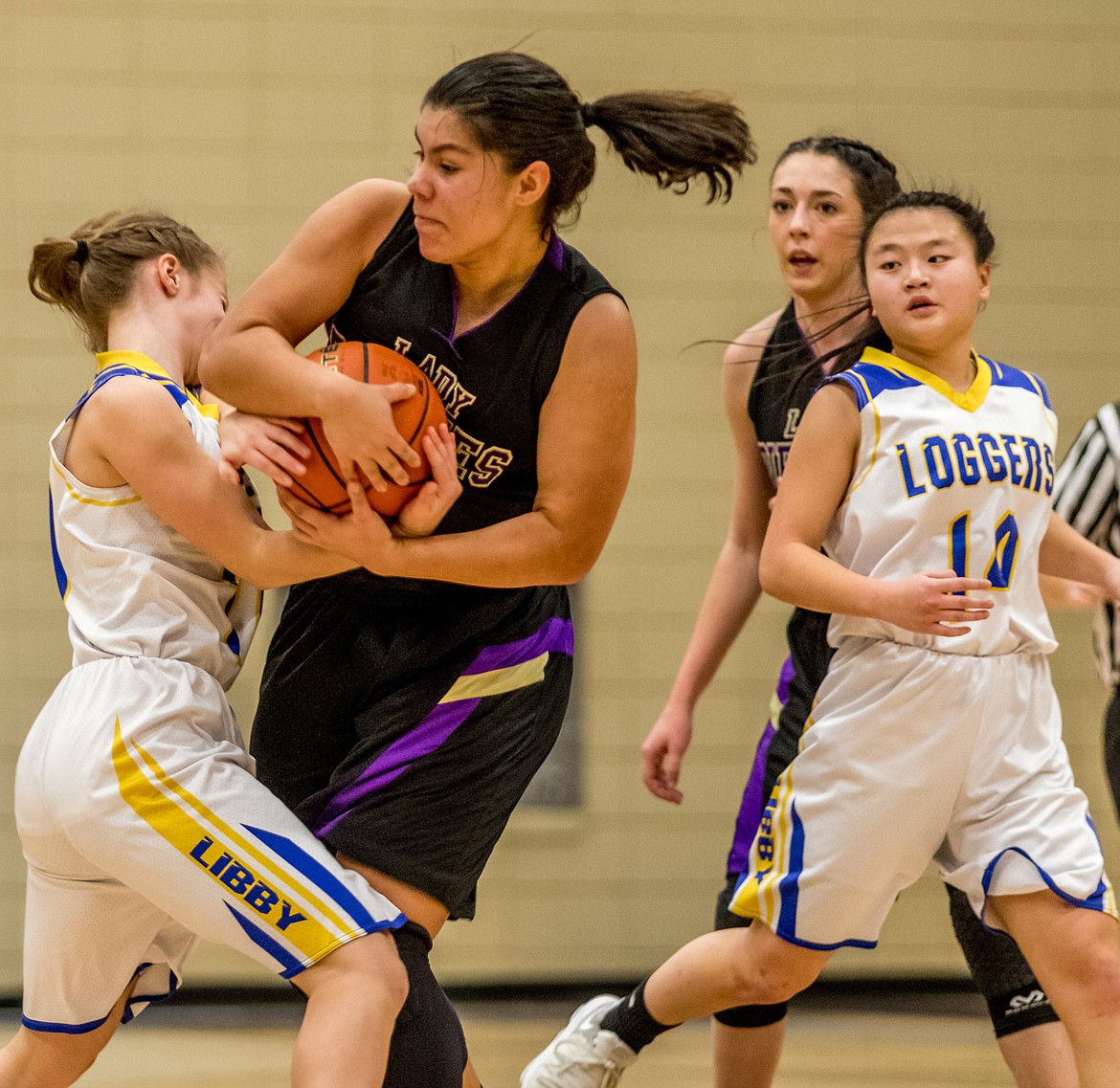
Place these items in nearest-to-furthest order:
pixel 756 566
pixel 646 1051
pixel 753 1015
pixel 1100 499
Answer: pixel 753 1015 → pixel 1100 499 → pixel 756 566 → pixel 646 1051

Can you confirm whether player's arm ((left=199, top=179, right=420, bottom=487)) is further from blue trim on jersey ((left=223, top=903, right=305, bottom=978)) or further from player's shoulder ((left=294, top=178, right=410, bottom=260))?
blue trim on jersey ((left=223, top=903, right=305, bottom=978))

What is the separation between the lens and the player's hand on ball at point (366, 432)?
2205mm

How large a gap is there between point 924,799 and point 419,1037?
95 centimetres

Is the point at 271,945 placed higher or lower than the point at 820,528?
lower

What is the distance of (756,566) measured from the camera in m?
3.41

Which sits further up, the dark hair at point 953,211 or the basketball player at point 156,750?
the dark hair at point 953,211

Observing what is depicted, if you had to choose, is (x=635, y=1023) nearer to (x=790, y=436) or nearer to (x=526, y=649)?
(x=526, y=649)

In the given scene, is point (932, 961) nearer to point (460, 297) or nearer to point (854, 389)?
point (854, 389)

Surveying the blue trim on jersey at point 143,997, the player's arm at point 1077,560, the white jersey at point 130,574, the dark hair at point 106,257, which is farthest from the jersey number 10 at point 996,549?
the blue trim on jersey at point 143,997

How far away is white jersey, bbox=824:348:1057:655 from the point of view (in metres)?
2.64

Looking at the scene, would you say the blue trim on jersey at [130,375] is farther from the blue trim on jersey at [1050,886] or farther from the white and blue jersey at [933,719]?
the blue trim on jersey at [1050,886]

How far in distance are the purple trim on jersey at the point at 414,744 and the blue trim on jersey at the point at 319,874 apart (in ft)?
0.57

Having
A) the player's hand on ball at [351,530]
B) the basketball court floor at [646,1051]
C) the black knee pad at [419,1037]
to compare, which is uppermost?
the player's hand on ball at [351,530]

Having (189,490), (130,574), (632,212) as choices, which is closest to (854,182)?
(189,490)
